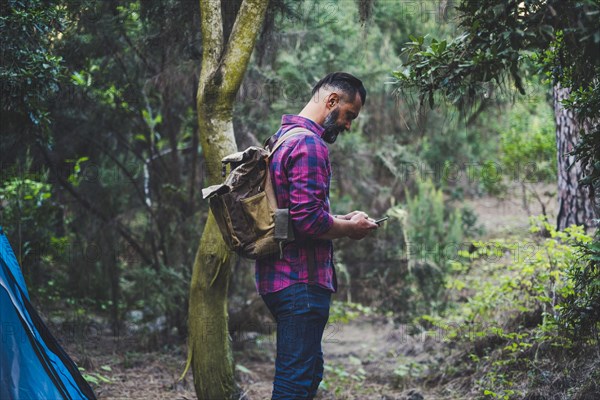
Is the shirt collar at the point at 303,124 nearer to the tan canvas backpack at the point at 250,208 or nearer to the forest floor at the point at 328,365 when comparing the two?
the tan canvas backpack at the point at 250,208

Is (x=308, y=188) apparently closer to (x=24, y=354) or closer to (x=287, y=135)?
(x=287, y=135)

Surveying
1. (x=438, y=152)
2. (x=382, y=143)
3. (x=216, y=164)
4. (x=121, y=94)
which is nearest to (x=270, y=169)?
(x=216, y=164)

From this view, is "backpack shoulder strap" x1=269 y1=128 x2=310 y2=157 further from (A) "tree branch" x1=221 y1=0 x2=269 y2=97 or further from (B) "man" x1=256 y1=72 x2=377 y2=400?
(A) "tree branch" x1=221 y1=0 x2=269 y2=97

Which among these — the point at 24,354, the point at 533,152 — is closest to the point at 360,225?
the point at 24,354

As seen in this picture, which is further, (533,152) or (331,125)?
(533,152)

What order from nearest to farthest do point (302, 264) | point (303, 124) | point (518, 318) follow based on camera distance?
point (302, 264) < point (303, 124) < point (518, 318)

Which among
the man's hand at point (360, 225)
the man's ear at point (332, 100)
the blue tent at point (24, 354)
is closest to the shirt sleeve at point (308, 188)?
the man's hand at point (360, 225)

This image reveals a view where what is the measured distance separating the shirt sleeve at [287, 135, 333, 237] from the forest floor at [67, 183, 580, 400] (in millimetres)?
2247

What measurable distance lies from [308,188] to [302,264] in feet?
1.30

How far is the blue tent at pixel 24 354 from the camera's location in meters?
3.35

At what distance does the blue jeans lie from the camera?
312cm

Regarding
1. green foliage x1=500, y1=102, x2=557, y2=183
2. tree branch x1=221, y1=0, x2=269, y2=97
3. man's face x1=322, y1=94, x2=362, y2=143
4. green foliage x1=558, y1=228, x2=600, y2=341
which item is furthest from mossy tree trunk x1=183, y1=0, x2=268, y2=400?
green foliage x1=500, y1=102, x2=557, y2=183

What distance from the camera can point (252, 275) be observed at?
7.48m

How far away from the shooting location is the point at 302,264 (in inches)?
125
